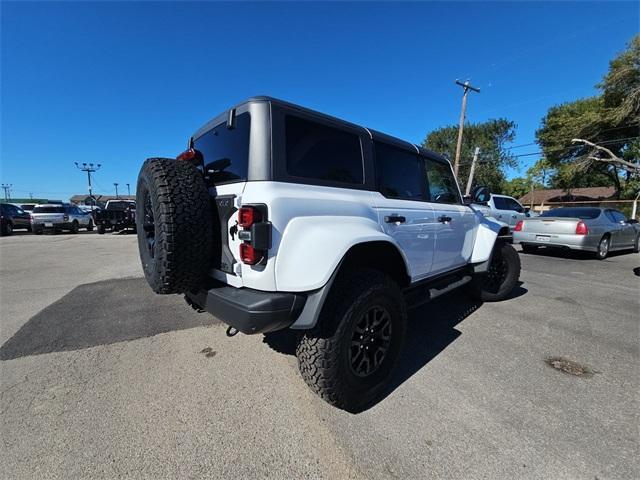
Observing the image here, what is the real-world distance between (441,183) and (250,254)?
2732mm

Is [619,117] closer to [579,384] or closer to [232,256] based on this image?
[579,384]

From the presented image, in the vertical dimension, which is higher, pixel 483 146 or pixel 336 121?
pixel 483 146

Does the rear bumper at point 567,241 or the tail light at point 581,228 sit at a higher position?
the tail light at point 581,228

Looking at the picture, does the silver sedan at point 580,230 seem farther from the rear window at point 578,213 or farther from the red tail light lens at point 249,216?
the red tail light lens at point 249,216

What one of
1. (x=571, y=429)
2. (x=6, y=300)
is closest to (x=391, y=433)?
(x=571, y=429)

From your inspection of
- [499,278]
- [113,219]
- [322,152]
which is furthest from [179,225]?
[113,219]

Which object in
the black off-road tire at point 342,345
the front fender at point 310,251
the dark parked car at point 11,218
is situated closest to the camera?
the front fender at point 310,251

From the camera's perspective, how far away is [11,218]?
15.5m

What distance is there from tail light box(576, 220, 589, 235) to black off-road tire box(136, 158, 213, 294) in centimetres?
908

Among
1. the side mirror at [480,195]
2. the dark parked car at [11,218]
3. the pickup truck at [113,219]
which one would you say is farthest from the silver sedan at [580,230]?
the dark parked car at [11,218]

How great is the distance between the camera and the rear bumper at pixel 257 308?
1.71 m

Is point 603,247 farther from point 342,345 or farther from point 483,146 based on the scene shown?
point 483,146

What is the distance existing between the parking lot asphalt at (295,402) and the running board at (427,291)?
53cm

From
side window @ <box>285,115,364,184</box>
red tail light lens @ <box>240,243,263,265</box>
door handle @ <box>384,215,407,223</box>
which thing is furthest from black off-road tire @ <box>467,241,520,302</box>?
red tail light lens @ <box>240,243,263,265</box>
